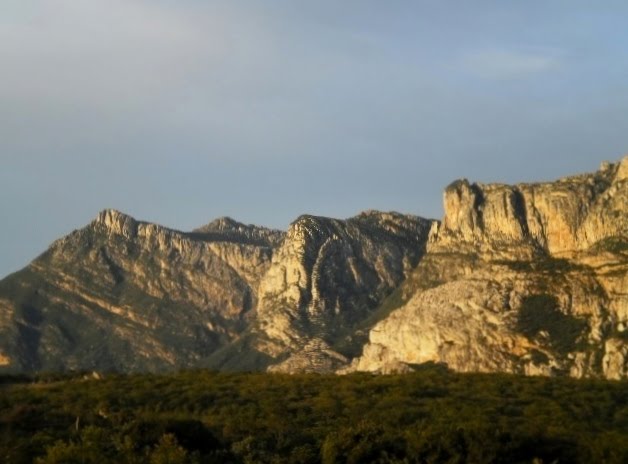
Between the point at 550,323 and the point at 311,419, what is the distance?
108 m

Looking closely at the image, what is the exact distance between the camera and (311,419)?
3307 inches

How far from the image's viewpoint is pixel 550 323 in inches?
7303

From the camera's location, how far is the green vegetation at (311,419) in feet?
197

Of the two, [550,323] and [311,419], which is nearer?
[311,419]

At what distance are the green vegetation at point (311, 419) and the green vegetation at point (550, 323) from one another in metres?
59.3

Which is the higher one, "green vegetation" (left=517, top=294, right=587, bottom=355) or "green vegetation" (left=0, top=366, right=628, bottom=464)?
"green vegetation" (left=517, top=294, right=587, bottom=355)

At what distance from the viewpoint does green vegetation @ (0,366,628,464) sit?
6009 centimetres

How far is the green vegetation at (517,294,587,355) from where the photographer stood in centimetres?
18075

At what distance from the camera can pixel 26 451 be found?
56906mm

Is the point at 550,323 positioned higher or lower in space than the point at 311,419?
higher

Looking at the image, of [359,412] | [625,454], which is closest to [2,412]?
[359,412]

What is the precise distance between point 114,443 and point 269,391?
42.0 m

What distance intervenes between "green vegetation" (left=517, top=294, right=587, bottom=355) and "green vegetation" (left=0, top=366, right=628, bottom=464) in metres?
59.3

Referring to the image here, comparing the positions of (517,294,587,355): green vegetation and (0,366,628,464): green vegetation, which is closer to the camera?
(0,366,628,464): green vegetation
